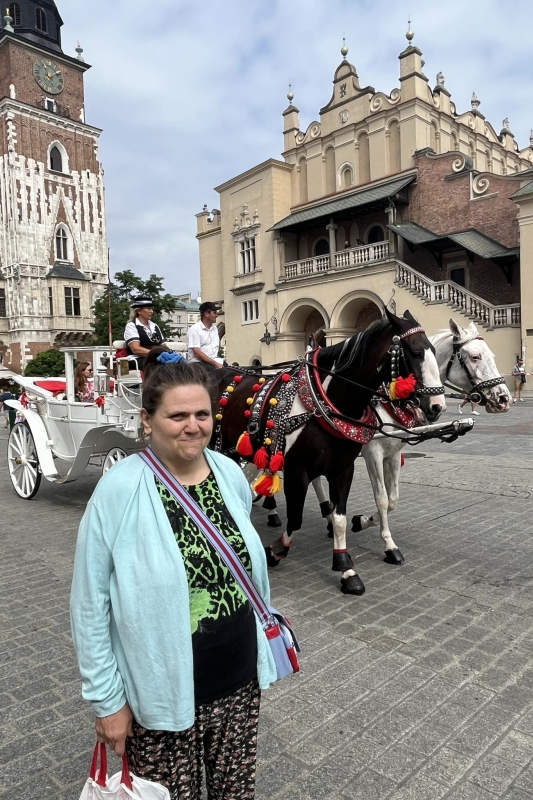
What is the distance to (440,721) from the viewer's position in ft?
8.77

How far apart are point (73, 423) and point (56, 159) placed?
46.3 m

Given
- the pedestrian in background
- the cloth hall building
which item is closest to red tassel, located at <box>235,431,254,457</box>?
the pedestrian in background

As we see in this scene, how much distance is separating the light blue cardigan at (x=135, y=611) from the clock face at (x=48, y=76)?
5396cm

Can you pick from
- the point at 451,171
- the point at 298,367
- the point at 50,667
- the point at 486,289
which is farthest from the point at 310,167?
the point at 50,667

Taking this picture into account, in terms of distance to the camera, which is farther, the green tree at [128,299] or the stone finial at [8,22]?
the stone finial at [8,22]

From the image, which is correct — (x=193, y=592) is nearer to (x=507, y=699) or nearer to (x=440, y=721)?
(x=440, y=721)

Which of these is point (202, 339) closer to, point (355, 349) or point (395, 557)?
point (355, 349)

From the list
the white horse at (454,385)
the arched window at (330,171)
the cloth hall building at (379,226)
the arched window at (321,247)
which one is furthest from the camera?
the arched window at (321,247)

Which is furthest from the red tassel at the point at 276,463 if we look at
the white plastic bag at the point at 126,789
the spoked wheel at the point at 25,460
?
the spoked wheel at the point at 25,460

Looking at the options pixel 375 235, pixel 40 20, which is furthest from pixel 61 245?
pixel 375 235

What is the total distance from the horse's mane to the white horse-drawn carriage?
2.75m

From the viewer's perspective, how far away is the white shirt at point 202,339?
6.25 m

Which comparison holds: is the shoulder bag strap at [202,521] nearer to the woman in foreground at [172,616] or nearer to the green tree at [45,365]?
the woman in foreground at [172,616]

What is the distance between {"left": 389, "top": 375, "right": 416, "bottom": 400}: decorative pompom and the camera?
4.23 meters
